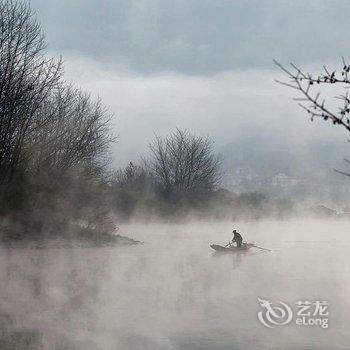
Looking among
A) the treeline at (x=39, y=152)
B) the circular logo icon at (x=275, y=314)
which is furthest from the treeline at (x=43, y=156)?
the circular logo icon at (x=275, y=314)

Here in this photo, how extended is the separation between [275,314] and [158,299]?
337 centimetres

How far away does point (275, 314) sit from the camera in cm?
1162

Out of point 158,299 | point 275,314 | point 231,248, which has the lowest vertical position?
point 158,299

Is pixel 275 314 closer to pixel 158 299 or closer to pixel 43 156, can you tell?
pixel 158 299

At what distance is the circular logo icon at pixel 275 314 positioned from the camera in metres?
10.9

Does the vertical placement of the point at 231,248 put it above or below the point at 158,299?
above

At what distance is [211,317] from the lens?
11.8 meters

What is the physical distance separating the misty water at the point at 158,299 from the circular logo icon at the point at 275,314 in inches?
6.9

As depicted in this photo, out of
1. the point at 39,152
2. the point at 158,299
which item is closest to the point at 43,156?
the point at 39,152

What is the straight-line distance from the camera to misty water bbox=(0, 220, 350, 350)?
995cm

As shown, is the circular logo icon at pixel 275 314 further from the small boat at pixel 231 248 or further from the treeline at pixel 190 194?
the treeline at pixel 190 194

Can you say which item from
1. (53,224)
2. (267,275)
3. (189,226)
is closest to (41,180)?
(53,224)

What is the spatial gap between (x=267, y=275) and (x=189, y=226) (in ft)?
125

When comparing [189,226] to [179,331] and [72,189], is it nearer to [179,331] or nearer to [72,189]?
[72,189]
